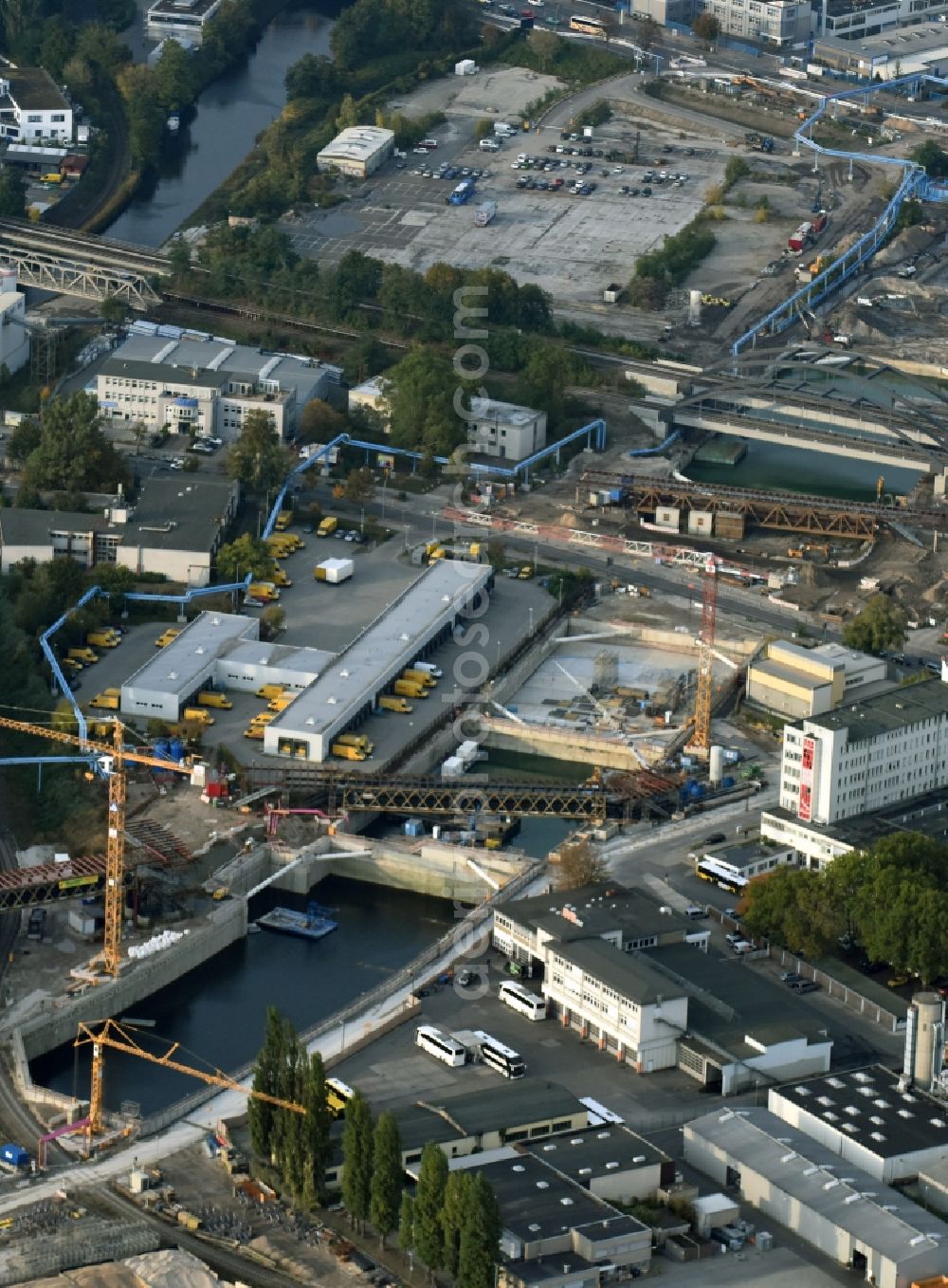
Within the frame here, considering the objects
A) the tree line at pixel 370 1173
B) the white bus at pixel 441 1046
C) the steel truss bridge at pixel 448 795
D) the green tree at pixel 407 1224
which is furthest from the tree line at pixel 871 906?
the green tree at pixel 407 1224

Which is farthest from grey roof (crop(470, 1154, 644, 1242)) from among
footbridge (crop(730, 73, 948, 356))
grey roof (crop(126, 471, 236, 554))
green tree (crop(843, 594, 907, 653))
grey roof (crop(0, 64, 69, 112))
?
grey roof (crop(0, 64, 69, 112))

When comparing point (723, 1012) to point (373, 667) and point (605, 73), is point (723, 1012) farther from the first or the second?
point (605, 73)

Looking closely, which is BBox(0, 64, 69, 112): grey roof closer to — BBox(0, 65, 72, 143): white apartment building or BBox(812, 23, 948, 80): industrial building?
BBox(0, 65, 72, 143): white apartment building

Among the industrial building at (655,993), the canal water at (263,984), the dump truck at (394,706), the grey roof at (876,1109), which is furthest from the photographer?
the dump truck at (394,706)

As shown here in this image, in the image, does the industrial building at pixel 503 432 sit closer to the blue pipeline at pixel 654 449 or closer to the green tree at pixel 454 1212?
the blue pipeline at pixel 654 449

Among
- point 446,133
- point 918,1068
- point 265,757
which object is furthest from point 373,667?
point 446,133
